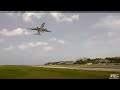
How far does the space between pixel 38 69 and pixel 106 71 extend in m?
1.52

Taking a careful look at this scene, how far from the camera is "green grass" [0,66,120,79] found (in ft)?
20.5

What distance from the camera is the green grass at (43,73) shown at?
6238mm

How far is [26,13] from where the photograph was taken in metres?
6.23

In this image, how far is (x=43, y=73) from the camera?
6.32 m
